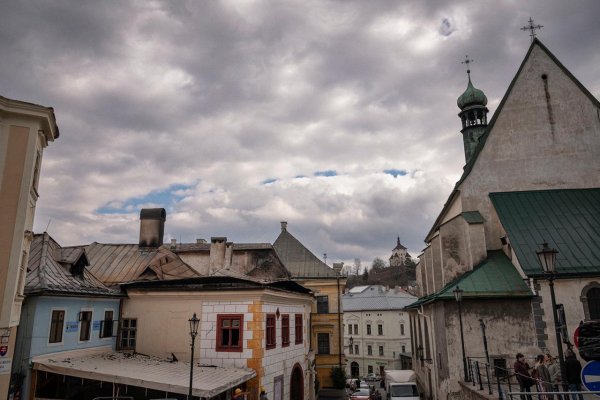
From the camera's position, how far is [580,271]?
17406 millimetres

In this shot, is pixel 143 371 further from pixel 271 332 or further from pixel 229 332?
pixel 271 332

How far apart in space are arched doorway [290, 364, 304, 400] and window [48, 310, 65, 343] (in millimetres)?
11157

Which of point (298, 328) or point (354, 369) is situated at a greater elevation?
point (298, 328)

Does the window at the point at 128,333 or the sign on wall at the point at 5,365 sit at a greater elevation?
the window at the point at 128,333

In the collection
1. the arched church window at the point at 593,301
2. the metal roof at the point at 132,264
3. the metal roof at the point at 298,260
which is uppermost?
the metal roof at the point at 298,260

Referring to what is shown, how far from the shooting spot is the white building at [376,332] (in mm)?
60812

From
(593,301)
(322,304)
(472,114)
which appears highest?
(472,114)

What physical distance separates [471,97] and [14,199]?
3308 centimetres

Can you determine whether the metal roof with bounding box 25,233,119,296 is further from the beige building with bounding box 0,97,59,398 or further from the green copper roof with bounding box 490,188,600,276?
the green copper roof with bounding box 490,188,600,276

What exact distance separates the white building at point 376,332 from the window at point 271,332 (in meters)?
43.7

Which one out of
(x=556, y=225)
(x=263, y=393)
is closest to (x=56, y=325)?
(x=263, y=393)

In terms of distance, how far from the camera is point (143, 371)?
14953 mm

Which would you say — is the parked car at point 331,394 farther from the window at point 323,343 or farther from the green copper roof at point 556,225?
the green copper roof at point 556,225

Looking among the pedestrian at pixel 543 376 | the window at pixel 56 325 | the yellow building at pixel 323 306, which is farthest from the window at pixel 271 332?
the yellow building at pixel 323 306
